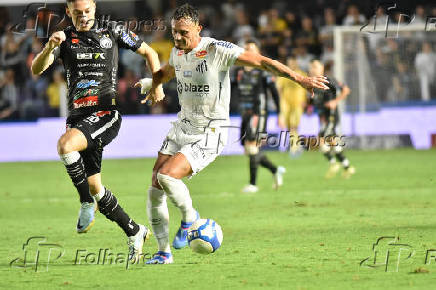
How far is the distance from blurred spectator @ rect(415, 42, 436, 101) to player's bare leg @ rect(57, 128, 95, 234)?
16985mm

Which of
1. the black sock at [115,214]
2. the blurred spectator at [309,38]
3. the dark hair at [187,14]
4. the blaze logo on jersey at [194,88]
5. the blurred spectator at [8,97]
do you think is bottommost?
the blurred spectator at [8,97]

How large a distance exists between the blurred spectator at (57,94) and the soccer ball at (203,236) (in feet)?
52.8

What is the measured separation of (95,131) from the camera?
8250 mm

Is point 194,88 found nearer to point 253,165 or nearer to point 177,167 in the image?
point 177,167

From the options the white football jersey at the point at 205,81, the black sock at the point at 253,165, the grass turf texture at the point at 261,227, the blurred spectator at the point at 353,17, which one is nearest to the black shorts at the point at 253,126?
the black sock at the point at 253,165

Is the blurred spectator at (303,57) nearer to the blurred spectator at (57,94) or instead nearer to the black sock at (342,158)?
the blurred spectator at (57,94)

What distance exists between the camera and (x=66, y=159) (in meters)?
7.93

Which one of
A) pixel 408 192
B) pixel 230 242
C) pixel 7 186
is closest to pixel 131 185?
pixel 7 186

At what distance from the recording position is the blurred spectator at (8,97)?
916 inches

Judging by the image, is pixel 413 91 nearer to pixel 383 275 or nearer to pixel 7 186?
pixel 7 186

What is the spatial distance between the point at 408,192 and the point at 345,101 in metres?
10.0

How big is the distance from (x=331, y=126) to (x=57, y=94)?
8522mm

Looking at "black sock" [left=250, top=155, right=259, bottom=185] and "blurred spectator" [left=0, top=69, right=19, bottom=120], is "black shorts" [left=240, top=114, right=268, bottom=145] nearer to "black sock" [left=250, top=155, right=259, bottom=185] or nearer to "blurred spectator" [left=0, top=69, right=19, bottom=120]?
"black sock" [left=250, top=155, right=259, bottom=185]

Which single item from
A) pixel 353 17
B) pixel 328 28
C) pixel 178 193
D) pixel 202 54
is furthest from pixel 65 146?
pixel 328 28
